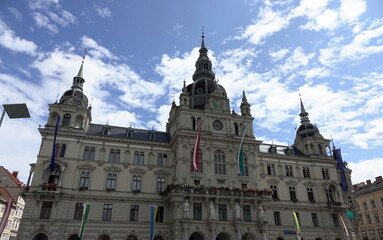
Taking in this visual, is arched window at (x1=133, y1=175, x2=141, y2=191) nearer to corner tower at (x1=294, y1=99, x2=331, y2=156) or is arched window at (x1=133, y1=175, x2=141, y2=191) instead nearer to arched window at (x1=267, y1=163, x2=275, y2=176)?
arched window at (x1=267, y1=163, x2=275, y2=176)

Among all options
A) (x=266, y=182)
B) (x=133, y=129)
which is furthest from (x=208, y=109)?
(x=266, y=182)

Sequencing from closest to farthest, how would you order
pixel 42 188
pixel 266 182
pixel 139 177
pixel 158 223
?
1. pixel 42 188
2. pixel 158 223
3. pixel 139 177
4. pixel 266 182

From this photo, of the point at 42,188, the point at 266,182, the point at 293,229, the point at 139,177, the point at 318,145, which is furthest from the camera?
the point at 318,145

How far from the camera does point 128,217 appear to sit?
136ft

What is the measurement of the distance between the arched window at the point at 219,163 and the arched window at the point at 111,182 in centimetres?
1596

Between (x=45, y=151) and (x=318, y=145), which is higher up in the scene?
(x=318, y=145)

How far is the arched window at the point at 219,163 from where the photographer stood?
4553 cm

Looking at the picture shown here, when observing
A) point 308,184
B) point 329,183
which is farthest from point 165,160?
point 329,183

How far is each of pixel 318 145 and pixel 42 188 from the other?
5100 cm

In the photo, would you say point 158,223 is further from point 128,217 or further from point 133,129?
point 133,129

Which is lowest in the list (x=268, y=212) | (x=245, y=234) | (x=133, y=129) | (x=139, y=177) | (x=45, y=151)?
(x=245, y=234)

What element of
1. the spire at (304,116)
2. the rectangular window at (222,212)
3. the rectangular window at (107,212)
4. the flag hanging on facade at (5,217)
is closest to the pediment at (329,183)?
the spire at (304,116)

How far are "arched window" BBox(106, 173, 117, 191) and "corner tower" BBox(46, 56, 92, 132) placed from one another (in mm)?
8771

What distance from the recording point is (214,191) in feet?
135
